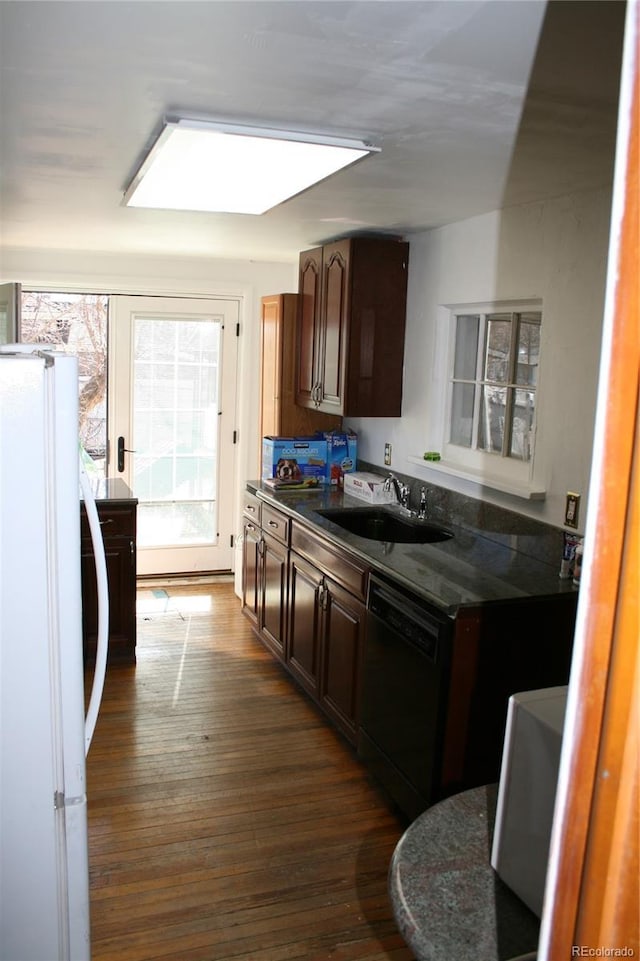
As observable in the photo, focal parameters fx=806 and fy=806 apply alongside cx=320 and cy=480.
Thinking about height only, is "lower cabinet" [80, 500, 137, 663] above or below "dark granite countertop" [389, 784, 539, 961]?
below

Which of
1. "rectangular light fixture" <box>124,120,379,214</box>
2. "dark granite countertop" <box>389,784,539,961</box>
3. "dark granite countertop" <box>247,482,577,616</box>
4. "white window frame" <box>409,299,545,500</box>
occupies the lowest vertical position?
"dark granite countertop" <box>389,784,539,961</box>

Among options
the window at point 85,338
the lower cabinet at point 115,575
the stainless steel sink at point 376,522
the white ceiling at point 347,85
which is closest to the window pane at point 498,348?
the white ceiling at point 347,85

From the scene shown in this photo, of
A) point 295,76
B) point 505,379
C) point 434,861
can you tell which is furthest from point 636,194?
point 505,379

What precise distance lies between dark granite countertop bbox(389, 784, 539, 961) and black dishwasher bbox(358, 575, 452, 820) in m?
1.29

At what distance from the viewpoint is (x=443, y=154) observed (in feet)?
8.21

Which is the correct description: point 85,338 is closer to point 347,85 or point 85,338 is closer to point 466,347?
point 466,347

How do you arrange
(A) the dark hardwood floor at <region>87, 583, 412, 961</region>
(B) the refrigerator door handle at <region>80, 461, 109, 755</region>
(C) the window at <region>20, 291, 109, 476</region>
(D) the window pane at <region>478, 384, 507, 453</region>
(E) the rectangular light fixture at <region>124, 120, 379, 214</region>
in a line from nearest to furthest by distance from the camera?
(B) the refrigerator door handle at <region>80, 461, 109, 755</region>
(E) the rectangular light fixture at <region>124, 120, 379, 214</region>
(A) the dark hardwood floor at <region>87, 583, 412, 961</region>
(D) the window pane at <region>478, 384, 507, 453</region>
(C) the window at <region>20, 291, 109, 476</region>

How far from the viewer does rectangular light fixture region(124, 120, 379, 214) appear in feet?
7.43

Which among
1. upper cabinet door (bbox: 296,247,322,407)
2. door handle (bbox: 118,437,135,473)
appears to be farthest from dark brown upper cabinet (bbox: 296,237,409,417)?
door handle (bbox: 118,437,135,473)

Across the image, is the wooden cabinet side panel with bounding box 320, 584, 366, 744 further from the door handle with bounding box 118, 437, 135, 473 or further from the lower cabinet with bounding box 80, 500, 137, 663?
the door handle with bounding box 118, 437, 135, 473

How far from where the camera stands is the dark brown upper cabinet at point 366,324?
427 centimetres

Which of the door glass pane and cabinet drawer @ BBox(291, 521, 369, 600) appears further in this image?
the door glass pane

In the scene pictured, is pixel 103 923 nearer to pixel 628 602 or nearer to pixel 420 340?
pixel 628 602

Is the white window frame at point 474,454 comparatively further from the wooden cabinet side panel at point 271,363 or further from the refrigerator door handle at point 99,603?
the refrigerator door handle at point 99,603
